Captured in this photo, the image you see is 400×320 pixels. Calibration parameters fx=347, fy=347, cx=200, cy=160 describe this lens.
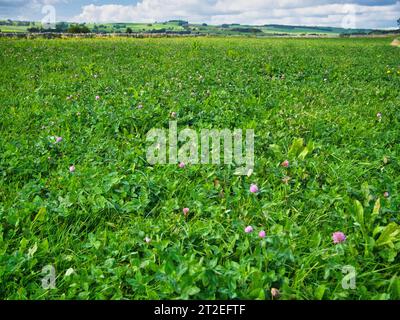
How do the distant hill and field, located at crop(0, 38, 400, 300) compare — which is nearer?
field, located at crop(0, 38, 400, 300)

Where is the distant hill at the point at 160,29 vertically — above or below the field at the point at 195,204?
above

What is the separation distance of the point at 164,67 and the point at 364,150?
22.6 ft

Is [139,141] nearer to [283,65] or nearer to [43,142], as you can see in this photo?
[43,142]

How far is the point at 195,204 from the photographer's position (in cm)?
297

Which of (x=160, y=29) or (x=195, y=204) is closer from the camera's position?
(x=195, y=204)

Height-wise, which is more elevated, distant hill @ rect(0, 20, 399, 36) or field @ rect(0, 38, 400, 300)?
distant hill @ rect(0, 20, 399, 36)

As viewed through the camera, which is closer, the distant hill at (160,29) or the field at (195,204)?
the field at (195,204)

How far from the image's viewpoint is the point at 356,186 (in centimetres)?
323

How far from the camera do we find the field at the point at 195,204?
2.17m

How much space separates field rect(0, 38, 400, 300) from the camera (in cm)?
217

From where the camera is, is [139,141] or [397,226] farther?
[139,141]
